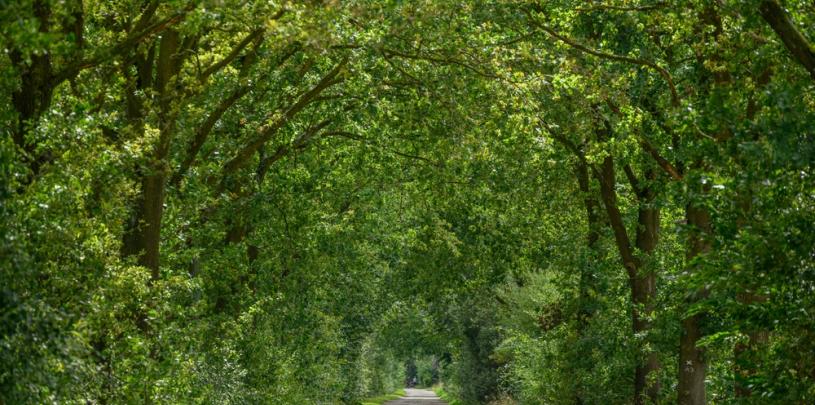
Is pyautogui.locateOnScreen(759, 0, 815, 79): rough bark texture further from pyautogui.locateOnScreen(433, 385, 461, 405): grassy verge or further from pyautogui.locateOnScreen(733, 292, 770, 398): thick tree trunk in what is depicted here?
pyautogui.locateOnScreen(433, 385, 461, 405): grassy verge

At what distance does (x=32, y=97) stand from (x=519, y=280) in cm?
2695

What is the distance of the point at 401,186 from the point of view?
25.5 metres

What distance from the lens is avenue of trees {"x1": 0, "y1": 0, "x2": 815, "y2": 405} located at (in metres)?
9.80

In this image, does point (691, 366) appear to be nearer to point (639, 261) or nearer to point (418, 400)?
point (639, 261)

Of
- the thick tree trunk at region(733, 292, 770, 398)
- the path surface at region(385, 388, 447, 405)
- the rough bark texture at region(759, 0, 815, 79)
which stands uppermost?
the path surface at region(385, 388, 447, 405)

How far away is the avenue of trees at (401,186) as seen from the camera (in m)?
9.80

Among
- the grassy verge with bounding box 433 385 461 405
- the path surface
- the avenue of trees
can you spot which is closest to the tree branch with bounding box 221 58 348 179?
the avenue of trees

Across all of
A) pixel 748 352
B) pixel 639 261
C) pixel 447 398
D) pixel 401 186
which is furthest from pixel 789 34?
pixel 447 398

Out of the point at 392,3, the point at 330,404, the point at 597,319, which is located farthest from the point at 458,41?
the point at 330,404

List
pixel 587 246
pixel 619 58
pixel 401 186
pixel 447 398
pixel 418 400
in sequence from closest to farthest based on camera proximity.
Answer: pixel 619 58 → pixel 587 246 → pixel 401 186 → pixel 418 400 → pixel 447 398

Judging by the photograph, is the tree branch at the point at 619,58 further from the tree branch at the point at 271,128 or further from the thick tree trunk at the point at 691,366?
the tree branch at the point at 271,128

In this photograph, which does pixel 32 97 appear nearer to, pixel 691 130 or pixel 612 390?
pixel 691 130

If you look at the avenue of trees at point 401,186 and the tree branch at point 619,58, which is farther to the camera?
the tree branch at point 619,58

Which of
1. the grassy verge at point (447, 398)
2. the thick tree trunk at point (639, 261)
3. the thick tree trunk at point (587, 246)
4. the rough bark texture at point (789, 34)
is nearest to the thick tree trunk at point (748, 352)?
the rough bark texture at point (789, 34)
